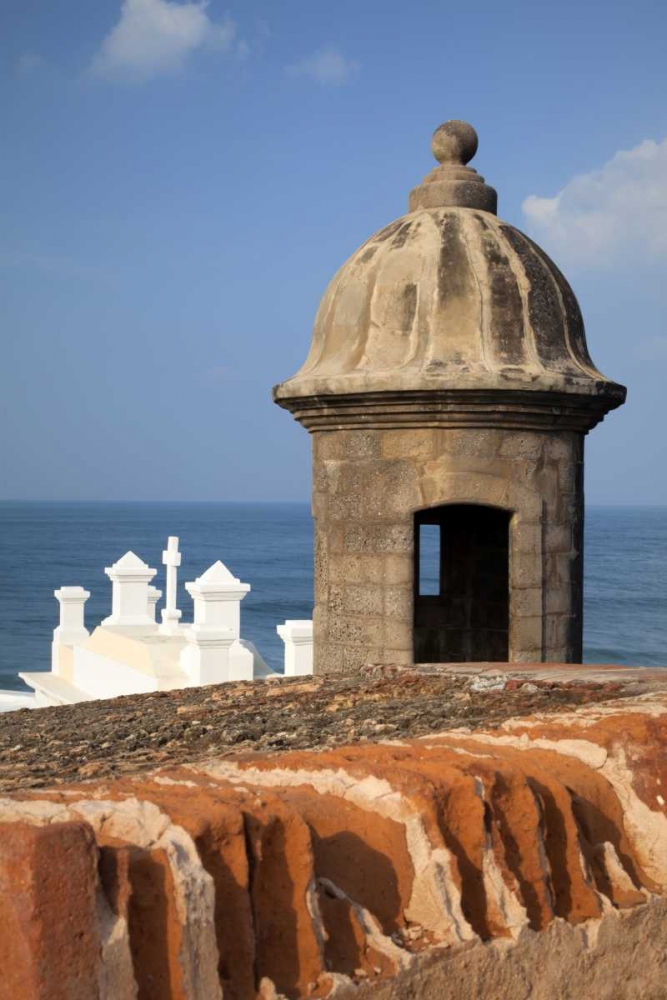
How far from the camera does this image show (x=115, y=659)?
13.5 m

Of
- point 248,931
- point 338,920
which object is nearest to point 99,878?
point 248,931

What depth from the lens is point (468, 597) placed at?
9.40 metres

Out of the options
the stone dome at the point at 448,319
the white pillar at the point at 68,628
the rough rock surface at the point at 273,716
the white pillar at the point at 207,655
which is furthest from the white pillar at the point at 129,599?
the rough rock surface at the point at 273,716

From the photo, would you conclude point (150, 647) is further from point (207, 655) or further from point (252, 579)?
point (252, 579)

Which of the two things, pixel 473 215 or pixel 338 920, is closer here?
pixel 338 920

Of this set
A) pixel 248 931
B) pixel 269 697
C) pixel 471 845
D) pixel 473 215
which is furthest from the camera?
pixel 473 215

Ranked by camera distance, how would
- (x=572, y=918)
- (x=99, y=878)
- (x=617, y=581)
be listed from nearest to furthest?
(x=99, y=878), (x=572, y=918), (x=617, y=581)

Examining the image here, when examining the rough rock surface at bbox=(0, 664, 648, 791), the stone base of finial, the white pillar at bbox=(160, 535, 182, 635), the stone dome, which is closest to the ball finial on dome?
the stone dome

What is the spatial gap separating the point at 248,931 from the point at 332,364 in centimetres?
528

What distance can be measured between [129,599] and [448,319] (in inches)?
321

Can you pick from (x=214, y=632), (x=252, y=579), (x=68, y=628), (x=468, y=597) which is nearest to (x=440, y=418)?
(x=468, y=597)

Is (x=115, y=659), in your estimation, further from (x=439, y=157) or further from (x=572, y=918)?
(x=572, y=918)

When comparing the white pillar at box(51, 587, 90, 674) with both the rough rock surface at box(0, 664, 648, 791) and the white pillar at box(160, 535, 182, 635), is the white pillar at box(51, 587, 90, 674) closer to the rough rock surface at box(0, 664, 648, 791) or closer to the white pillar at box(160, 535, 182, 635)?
the white pillar at box(160, 535, 182, 635)

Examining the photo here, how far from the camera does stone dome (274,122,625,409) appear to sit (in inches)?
270
